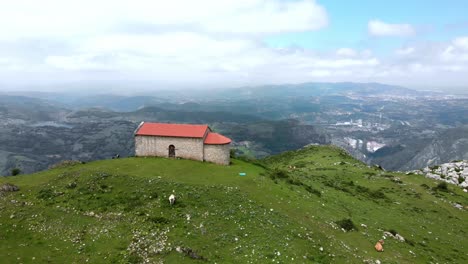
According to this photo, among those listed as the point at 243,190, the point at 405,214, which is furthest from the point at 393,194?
the point at 243,190

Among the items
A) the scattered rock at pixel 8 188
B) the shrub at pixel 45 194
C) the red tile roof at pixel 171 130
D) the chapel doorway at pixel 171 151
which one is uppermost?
the red tile roof at pixel 171 130

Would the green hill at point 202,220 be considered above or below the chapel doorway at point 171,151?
below

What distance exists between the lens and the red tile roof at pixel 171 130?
4329cm

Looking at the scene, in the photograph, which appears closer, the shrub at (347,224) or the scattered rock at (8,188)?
the shrub at (347,224)

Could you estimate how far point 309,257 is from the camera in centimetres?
2248

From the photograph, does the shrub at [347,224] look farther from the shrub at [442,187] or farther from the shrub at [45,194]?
the shrub at [442,187]

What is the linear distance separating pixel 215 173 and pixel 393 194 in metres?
28.4

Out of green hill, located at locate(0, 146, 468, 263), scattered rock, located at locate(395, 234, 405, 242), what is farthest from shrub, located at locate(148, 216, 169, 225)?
scattered rock, located at locate(395, 234, 405, 242)

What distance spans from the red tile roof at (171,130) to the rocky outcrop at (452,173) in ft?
152

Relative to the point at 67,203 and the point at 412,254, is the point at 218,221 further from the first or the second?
the point at 412,254

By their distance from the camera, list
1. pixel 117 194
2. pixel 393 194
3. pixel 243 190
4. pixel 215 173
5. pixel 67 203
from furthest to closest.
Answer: pixel 393 194 → pixel 215 173 → pixel 243 190 → pixel 117 194 → pixel 67 203

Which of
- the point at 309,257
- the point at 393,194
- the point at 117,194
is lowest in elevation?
the point at 393,194

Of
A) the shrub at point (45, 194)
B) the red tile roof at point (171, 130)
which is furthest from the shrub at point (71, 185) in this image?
the red tile roof at point (171, 130)

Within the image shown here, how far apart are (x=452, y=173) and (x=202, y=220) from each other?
57005 millimetres
